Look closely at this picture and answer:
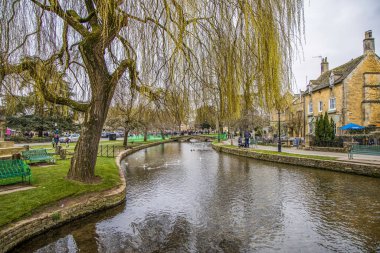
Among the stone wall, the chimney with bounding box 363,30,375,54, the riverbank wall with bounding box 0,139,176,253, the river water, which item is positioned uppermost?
the chimney with bounding box 363,30,375,54

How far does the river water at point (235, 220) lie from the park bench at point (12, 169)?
3287 mm

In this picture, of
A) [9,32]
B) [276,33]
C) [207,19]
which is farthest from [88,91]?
[276,33]

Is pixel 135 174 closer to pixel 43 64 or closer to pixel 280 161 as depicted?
pixel 43 64

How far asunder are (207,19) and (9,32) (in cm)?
519

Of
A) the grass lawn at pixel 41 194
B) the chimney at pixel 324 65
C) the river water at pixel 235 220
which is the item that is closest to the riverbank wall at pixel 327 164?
the river water at pixel 235 220

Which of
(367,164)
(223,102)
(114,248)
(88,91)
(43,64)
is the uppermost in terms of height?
(43,64)

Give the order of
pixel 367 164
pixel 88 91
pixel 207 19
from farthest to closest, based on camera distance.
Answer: pixel 367 164
pixel 88 91
pixel 207 19

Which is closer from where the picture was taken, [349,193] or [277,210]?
[277,210]

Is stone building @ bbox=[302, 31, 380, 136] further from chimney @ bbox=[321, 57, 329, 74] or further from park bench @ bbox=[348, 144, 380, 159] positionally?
park bench @ bbox=[348, 144, 380, 159]

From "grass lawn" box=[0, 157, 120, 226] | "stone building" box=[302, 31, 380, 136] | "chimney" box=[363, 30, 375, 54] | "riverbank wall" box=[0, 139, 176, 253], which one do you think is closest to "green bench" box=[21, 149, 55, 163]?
"grass lawn" box=[0, 157, 120, 226]

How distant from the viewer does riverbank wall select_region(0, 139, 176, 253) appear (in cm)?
611

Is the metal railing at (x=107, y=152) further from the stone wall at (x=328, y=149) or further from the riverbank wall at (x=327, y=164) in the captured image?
the stone wall at (x=328, y=149)

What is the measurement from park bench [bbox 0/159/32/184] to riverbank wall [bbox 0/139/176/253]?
8.32 ft

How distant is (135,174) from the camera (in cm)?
1664
